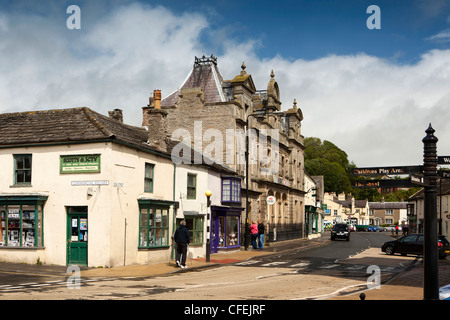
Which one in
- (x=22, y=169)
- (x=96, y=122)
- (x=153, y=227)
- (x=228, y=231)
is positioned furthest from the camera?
(x=228, y=231)

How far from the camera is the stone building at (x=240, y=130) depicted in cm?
3494

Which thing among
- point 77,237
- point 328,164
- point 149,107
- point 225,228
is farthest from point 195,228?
point 328,164

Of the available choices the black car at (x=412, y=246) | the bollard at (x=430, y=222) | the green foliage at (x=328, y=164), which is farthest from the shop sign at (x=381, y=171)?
the green foliage at (x=328, y=164)

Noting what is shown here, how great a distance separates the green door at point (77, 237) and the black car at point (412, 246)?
762 inches

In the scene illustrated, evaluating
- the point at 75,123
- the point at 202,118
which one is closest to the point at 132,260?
the point at 75,123

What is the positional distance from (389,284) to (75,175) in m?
12.4

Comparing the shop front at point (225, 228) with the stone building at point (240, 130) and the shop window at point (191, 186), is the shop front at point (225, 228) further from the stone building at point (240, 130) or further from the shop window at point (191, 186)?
the shop window at point (191, 186)

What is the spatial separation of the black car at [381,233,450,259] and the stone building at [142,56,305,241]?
9.71m

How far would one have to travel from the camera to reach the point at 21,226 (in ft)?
67.7

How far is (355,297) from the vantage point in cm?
1220

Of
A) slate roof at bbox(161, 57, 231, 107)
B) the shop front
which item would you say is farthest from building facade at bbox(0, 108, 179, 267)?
slate roof at bbox(161, 57, 231, 107)

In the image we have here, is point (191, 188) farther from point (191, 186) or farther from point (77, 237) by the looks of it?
point (77, 237)

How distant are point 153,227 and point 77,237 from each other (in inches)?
137
